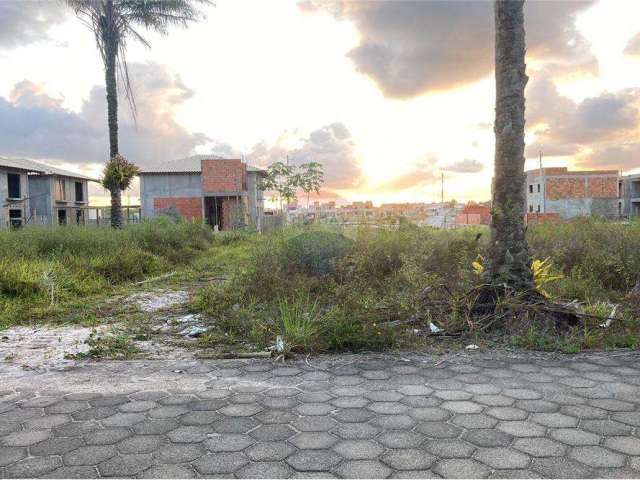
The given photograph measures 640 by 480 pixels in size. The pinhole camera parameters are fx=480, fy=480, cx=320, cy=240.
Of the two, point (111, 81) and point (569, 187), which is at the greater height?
point (111, 81)

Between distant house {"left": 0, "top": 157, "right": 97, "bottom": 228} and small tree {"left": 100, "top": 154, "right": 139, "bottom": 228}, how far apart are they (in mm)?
10068

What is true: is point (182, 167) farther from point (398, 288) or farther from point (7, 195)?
point (398, 288)

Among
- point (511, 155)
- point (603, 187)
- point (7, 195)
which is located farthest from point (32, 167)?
point (603, 187)

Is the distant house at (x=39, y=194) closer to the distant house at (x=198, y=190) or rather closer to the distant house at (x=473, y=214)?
the distant house at (x=198, y=190)

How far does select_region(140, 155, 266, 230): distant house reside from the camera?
3195cm

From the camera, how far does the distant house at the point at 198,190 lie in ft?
105

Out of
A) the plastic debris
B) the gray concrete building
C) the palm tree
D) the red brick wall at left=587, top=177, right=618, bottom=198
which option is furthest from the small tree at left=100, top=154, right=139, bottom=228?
the gray concrete building

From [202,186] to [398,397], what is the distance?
31.0 metres

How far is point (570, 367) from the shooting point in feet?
12.3

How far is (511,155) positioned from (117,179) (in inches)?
569

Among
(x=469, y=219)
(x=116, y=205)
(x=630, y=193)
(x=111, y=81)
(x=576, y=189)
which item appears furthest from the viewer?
(x=469, y=219)

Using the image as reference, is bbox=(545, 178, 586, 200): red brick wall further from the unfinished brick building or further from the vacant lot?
the vacant lot

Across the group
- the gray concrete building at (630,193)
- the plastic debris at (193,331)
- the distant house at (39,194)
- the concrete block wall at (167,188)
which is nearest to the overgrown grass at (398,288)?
the plastic debris at (193,331)

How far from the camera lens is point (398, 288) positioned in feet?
21.5
